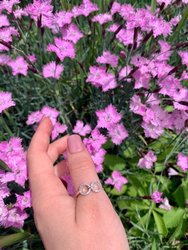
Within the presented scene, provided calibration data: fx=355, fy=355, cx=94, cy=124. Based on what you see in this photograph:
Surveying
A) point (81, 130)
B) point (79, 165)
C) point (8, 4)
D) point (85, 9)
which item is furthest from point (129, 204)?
point (8, 4)

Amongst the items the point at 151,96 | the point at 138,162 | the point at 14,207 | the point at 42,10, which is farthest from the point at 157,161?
the point at 42,10

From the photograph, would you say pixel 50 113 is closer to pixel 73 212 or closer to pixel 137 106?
pixel 137 106

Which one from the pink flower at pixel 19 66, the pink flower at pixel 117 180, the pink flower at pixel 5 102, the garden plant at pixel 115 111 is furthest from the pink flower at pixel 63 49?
the pink flower at pixel 117 180

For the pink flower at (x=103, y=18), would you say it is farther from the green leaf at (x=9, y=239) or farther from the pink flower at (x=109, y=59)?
the green leaf at (x=9, y=239)

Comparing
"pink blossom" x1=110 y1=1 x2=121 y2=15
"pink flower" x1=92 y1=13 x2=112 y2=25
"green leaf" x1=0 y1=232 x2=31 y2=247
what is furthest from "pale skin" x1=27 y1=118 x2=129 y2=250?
"pink blossom" x1=110 y1=1 x2=121 y2=15

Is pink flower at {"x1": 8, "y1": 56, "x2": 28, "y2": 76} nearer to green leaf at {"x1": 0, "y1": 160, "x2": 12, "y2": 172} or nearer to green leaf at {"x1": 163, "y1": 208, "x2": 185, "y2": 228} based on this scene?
green leaf at {"x1": 0, "y1": 160, "x2": 12, "y2": 172}

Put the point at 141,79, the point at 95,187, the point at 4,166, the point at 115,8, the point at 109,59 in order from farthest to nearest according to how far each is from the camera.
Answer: the point at 115,8 → the point at 109,59 → the point at 141,79 → the point at 4,166 → the point at 95,187

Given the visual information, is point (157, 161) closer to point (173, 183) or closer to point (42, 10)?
point (173, 183)
